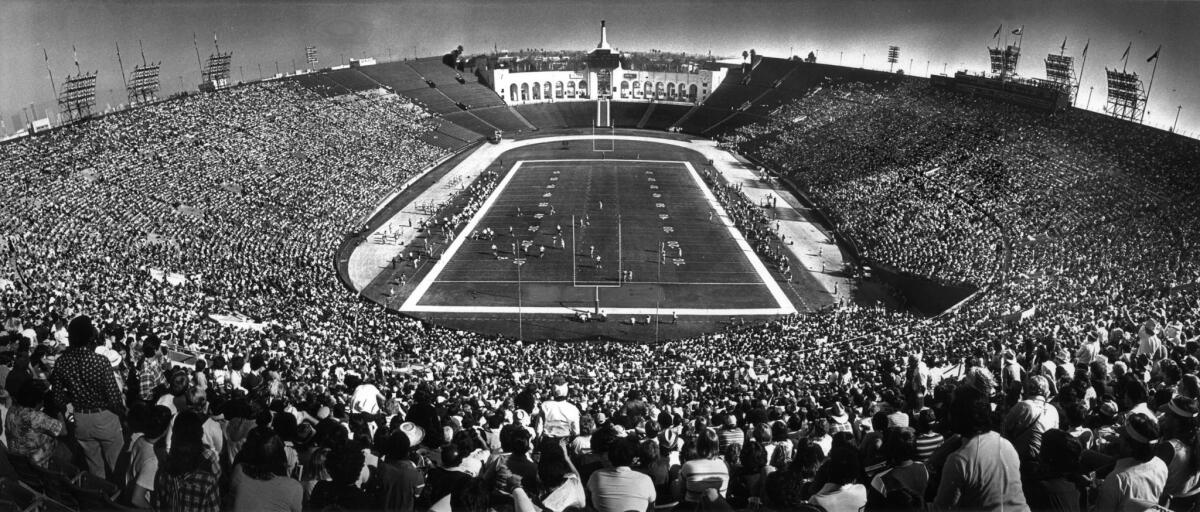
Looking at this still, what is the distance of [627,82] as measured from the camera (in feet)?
361

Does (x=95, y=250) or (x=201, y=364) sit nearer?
(x=201, y=364)

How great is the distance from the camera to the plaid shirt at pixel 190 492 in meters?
6.14

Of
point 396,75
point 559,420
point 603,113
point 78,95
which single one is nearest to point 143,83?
point 78,95

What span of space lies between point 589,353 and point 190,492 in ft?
79.4

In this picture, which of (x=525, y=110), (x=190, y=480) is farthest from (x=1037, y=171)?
(x=525, y=110)

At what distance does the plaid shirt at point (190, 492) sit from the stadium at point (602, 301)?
0.04 metres

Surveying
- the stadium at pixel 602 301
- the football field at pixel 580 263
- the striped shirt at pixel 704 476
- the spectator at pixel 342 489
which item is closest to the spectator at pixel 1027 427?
the stadium at pixel 602 301

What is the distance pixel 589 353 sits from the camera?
30062mm

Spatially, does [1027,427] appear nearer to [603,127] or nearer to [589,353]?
[589,353]

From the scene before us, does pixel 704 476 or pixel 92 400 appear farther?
pixel 92 400

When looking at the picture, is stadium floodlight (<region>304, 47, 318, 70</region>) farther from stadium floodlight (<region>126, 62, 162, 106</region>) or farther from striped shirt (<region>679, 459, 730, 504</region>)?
striped shirt (<region>679, 459, 730, 504</region>)

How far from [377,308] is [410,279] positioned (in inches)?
240

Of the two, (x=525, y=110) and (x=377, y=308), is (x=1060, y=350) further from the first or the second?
(x=525, y=110)

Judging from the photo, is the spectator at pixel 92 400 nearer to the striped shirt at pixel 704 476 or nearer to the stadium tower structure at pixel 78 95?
the striped shirt at pixel 704 476
